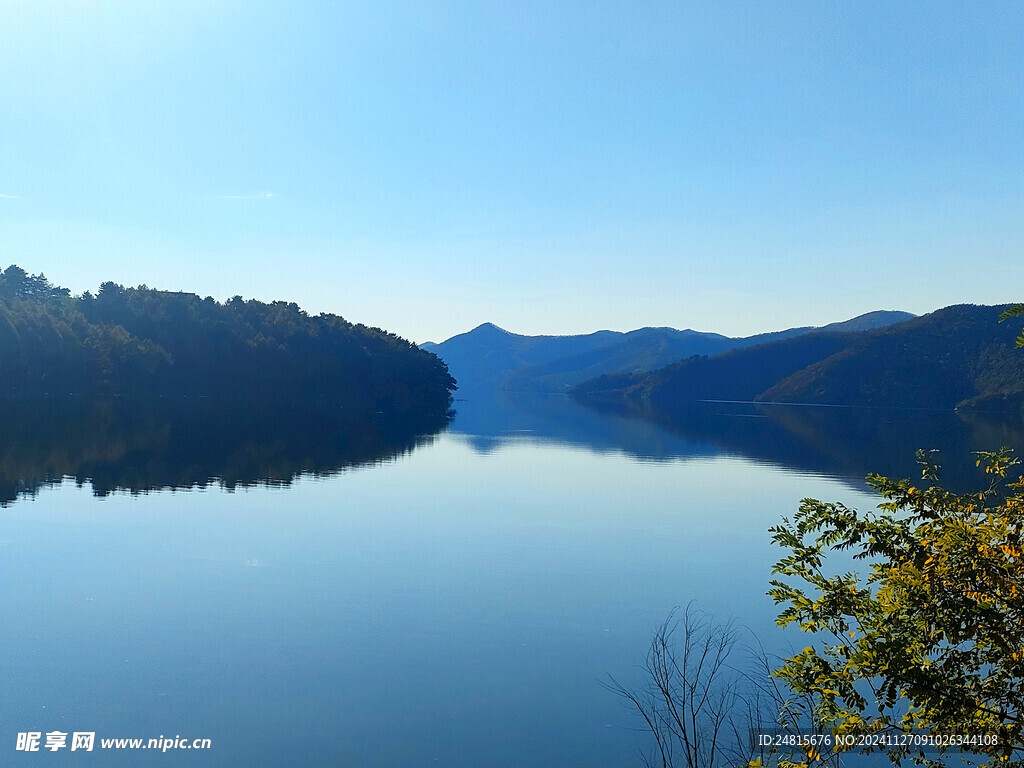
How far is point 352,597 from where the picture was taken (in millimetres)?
22953

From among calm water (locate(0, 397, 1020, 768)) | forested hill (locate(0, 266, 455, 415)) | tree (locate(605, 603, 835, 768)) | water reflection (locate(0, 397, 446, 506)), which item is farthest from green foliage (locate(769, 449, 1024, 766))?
forested hill (locate(0, 266, 455, 415))

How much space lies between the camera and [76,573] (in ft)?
79.9

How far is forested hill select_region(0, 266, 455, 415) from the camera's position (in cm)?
12662

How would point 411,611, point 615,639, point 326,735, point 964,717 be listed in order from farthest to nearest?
point 411,611 → point 615,639 → point 326,735 → point 964,717

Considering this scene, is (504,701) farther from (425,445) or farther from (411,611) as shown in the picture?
(425,445)

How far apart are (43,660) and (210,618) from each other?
4.08 metres

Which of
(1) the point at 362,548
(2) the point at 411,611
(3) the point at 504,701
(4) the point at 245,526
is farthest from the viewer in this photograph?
(4) the point at 245,526

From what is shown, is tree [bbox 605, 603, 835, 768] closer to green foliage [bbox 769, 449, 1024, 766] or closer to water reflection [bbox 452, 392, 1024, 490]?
green foliage [bbox 769, 449, 1024, 766]

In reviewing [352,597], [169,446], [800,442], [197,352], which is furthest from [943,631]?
[197,352]

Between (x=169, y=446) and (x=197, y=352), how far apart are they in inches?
4077

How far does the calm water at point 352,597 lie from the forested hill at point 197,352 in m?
80.7

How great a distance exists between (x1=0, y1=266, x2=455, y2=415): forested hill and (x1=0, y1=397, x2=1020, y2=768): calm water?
80.7 meters

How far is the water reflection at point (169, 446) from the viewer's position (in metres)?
44.2

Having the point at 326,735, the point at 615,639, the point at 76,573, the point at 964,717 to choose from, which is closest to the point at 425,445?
the point at 76,573
